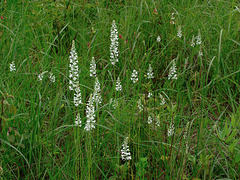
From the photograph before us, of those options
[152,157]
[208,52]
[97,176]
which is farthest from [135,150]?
[208,52]

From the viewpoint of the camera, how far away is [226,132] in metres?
1.80

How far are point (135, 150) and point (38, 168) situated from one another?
0.72m

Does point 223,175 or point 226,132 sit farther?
point 223,175

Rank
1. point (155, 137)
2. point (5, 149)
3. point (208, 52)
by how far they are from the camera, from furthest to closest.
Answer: point (208, 52) → point (155, 137) → point (5, 149)

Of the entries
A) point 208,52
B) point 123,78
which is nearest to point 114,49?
point 123,78

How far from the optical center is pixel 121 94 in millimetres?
2908

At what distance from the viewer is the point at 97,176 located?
6.75ft

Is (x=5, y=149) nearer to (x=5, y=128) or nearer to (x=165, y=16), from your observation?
(x=5, y=128)

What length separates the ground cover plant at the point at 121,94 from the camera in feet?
6.50

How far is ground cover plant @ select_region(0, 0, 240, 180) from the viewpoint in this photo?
1980 mm

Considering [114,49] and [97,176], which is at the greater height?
[114,49]

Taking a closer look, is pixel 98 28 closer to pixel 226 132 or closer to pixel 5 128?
pixel 5 128

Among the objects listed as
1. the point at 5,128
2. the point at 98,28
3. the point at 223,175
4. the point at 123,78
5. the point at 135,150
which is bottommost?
→ the point at 223,175

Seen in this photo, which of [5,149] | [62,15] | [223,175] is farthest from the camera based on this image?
[62,15]
